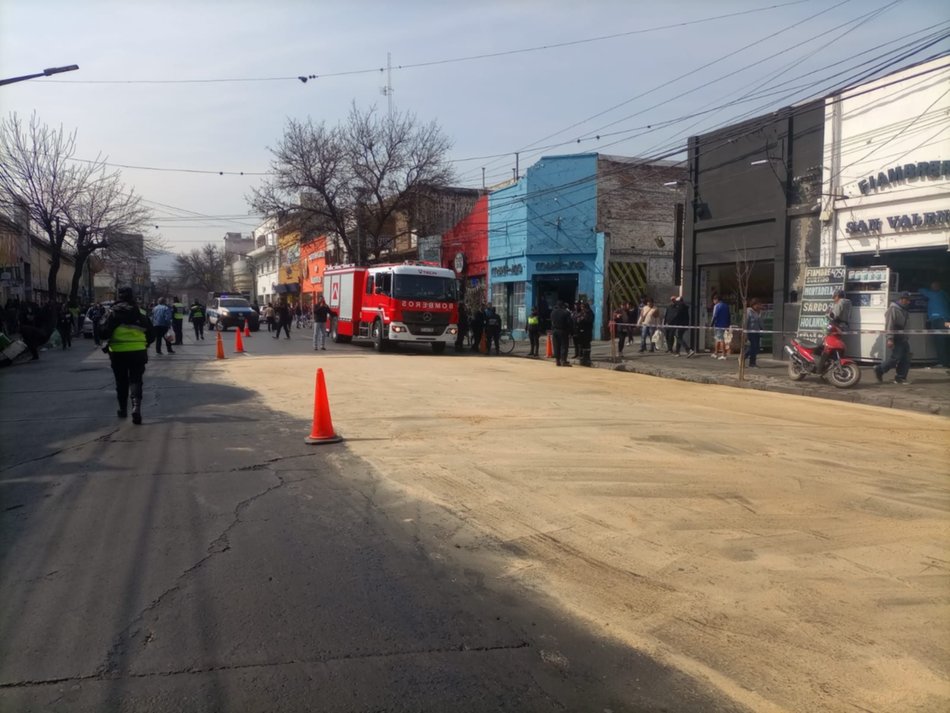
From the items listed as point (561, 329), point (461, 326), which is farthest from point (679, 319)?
point (461, 326)

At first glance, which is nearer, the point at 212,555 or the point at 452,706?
the point at 452,706

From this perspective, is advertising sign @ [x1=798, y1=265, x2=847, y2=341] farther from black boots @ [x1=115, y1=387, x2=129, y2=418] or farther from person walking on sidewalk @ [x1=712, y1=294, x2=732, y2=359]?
black boots @ [x1=115, y1=387, x2=129, y2=418]

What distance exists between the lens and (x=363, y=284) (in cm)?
2683

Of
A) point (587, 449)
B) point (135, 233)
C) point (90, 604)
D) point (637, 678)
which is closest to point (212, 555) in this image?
point (90, 604)

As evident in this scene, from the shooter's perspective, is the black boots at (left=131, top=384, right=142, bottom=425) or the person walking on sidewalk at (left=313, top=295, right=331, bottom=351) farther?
the person walking on sidewalk at (left=313, top=295, right=331, bottom=351)

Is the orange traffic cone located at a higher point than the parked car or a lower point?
→ lower

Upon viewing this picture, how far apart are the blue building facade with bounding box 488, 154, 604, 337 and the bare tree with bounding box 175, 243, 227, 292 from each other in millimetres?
83547

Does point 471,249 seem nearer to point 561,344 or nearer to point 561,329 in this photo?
point 561,344

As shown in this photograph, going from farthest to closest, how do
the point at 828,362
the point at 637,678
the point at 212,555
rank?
the point at 828,362 → the point at 212,555 → the point at 637,678

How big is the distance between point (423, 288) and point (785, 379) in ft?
39.2

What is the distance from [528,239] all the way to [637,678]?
1128 inches

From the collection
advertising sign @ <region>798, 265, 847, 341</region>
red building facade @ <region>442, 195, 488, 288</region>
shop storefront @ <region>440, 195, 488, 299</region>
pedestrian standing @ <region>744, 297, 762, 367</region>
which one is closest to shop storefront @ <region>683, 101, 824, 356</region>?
pedestrian standing @ <region>744, 297, 762, 367</region>

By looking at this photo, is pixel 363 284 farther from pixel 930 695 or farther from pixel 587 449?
pixel 930 695

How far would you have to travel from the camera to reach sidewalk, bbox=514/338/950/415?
12.4 metres
